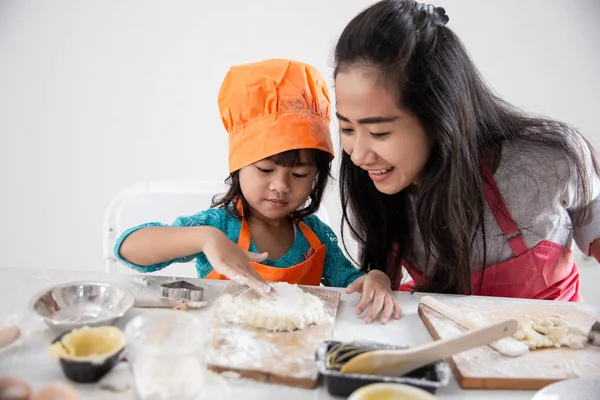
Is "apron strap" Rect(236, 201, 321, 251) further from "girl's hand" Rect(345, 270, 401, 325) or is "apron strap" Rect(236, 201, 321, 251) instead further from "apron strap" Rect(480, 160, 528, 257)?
"apron strap" Rect(480, 160, 528, 257)

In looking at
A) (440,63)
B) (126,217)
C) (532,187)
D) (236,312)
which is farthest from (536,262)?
(126,217)

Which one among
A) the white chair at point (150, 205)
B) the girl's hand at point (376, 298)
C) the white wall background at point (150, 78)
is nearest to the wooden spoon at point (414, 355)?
the girl's hand at point (376, 298)

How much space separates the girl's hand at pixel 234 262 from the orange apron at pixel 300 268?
210mm

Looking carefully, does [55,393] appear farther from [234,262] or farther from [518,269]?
[518,269]

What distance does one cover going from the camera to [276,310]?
3.15 feet

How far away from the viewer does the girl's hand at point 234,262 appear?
3.43 ft

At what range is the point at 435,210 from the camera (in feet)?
4.12

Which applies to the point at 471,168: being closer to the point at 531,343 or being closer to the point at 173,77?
the point at 531,343

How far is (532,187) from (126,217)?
1.17m

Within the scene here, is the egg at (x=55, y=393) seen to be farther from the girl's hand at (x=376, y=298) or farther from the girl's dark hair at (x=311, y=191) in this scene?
the girl's dark hair at (x=311, y=191)

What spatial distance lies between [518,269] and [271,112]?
746 mm

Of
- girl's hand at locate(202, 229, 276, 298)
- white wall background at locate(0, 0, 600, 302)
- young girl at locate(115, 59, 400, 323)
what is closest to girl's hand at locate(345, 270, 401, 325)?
young girl at locate(115, 59, 400, 323)

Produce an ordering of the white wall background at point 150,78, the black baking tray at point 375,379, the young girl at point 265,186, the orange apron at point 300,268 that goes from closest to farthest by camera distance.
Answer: the black baking tray at point 375,379 < the young girl at point 265,186 < the orange apron at point 300,268 < the white wall background at point 150,78

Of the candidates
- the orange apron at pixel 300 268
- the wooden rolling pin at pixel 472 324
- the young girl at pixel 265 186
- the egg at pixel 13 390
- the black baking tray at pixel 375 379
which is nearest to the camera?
the egg at pixel 13 390
